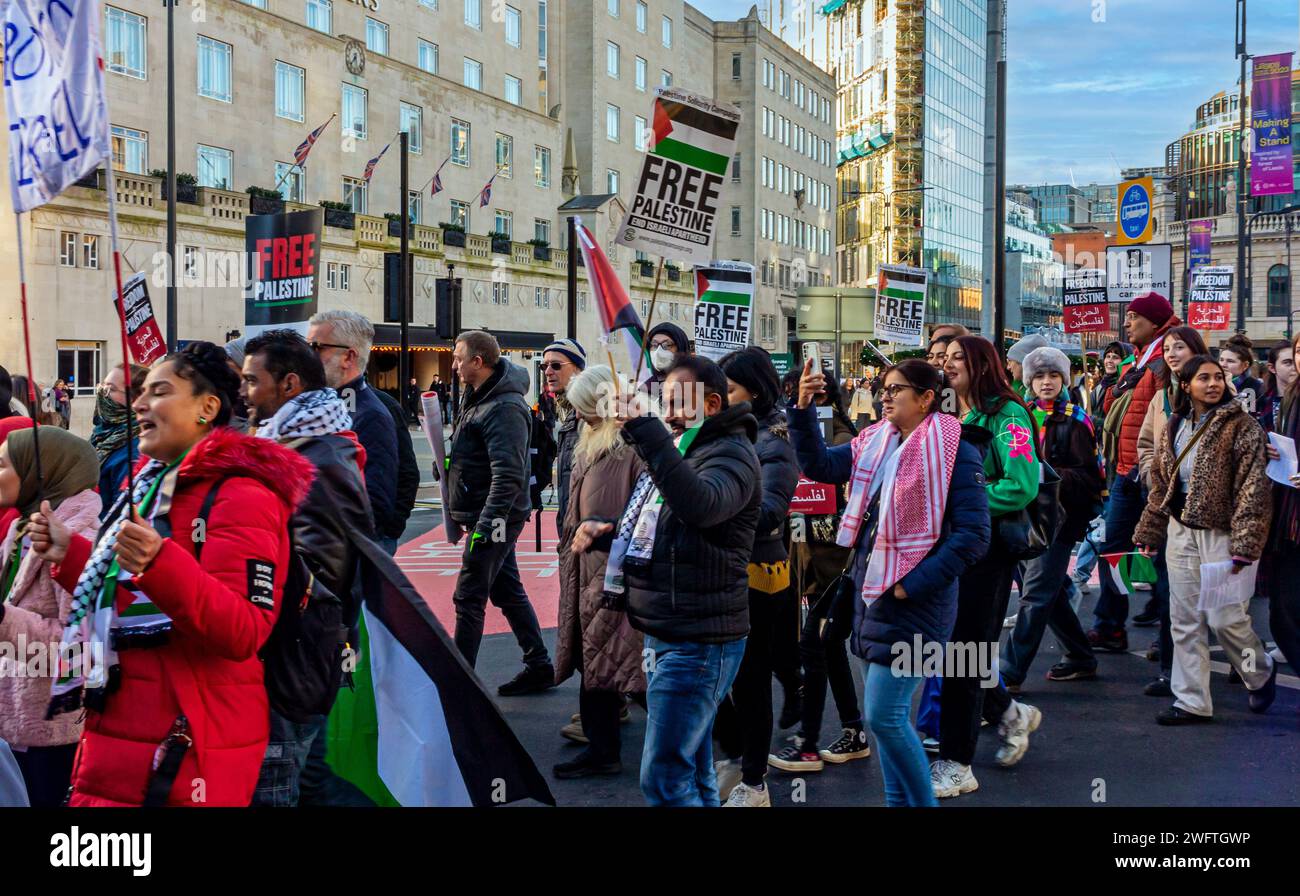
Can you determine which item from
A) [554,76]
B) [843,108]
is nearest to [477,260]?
[554,76]

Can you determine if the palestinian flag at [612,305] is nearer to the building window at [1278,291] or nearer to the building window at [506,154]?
the building window at [506,154]

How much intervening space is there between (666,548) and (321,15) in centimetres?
4044

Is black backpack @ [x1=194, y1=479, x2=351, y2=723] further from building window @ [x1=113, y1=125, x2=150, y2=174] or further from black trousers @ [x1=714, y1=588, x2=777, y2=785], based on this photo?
building window @ [x1=113, y1=125, x2=150, y2=174]

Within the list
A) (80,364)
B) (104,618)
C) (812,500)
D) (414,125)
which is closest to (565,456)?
(812,500)

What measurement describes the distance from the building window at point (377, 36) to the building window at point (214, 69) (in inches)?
354

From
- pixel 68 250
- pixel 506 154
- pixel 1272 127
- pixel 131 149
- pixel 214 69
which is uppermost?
pixel 506 154

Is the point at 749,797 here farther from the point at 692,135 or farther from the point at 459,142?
the point at 459,142

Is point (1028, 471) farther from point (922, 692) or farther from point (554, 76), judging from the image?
point (554, 76)

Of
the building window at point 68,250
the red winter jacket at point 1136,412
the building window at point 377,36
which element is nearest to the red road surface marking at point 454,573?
the red winter jacket at point 1136,412

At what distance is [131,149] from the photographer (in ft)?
104

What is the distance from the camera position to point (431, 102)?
4434cm

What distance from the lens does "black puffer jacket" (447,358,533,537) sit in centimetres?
674

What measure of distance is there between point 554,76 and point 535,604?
48.9 metres

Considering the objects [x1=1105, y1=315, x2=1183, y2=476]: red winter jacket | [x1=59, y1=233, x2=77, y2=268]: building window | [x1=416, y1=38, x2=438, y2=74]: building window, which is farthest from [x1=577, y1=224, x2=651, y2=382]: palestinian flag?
[x1=416, y1=38, x2=438, y2=74]: building window
